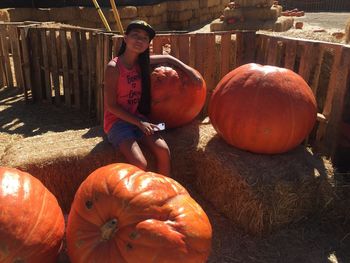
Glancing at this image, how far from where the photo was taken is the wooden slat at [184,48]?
5043 mm

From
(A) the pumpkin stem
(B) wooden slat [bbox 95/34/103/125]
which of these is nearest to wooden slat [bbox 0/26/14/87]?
(B) wooden slat [bbox 95/34/103/125]

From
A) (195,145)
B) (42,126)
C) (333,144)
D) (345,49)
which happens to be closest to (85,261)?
(195,145)

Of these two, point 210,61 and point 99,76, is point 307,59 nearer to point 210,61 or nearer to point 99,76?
point 210,61

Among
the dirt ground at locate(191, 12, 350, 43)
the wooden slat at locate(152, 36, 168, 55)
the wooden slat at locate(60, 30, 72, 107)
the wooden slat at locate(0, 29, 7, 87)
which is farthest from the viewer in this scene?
the dirt ground at locate(191, 12, 350, 43)

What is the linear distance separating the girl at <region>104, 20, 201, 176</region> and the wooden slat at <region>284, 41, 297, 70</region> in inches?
67.6

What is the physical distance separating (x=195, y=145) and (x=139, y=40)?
1.13 meters

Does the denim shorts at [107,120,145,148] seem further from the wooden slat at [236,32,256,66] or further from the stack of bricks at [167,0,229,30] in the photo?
the stack of bricks at [167,0,229,30]

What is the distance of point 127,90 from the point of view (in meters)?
3.70

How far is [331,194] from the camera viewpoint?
3.53 metres

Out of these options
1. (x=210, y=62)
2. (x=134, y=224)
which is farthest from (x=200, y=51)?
(x=134, y=224)

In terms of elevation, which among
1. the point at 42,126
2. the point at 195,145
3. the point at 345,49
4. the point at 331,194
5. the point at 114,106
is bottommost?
the point at 42,126

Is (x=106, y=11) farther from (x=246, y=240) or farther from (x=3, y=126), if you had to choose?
(x=246, y=240)

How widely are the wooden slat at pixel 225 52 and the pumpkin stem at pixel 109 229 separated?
134 inches

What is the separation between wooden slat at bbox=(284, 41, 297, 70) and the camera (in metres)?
4.47
